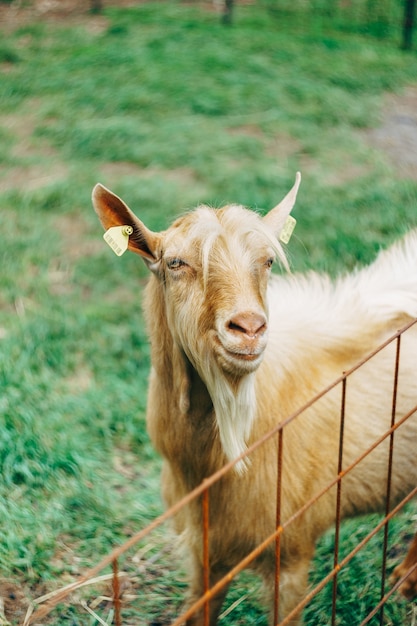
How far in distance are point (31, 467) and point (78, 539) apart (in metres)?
0.49

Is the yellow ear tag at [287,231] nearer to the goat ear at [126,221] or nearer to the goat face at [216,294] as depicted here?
the goat face at [216,294]

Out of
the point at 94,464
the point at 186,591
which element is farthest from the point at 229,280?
the point at 94,464

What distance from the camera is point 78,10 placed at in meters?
10.9

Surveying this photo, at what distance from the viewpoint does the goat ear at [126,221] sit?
2834 mm

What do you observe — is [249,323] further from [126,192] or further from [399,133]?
[399,133]

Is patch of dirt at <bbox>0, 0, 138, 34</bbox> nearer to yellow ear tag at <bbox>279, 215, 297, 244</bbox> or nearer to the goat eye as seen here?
yellow ear tag at <bbox>279, 215, 297, 244</bbox>

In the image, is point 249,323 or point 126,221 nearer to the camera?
point 249,323

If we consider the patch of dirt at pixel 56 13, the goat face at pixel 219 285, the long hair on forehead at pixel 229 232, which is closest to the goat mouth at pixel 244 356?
the goat face at pixel 219 285

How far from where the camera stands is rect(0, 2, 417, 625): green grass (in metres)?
3.82

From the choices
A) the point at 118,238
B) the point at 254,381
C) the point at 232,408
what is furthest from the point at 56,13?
the point at 232,408

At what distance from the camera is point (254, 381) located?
2.88m

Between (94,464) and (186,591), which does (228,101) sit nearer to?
(94,464)

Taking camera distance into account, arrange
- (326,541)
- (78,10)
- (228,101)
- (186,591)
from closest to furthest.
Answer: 1. (186,591)
2. (326,541)
3. (228,101)
4. (78,10)

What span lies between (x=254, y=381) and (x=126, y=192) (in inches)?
156
